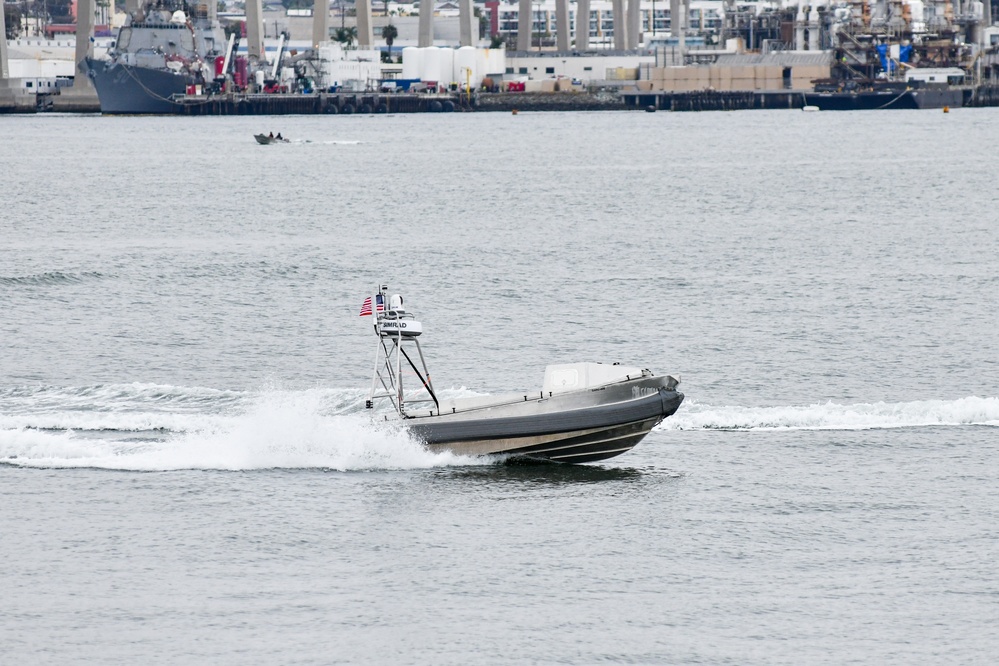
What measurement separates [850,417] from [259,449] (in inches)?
446

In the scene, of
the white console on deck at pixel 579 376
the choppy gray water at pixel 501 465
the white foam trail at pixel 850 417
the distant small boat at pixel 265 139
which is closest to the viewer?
the choppy gray water at pixel 501 465

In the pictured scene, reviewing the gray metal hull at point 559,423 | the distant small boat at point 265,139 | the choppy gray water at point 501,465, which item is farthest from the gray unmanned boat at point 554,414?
the distant small boat at point 265,139

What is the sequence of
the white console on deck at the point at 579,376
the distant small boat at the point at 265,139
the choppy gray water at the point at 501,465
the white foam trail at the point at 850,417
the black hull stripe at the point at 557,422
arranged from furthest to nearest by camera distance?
the distant small boat at the point at 265,139 → the white foam trail at the point at 850,417 → the white console on deck at the point at 579,376 → the black hull stripe at the point at 557,422 → the choppy gray water at the point at 501,465

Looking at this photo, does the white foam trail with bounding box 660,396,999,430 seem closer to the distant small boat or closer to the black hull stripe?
the black hull stripe

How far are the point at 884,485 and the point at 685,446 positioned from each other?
424 centimetres

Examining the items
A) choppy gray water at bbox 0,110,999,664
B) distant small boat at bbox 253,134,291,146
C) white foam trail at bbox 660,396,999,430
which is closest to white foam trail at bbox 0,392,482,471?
choppy gray water at bbox 0,110,999,664

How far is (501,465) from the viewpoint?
88.5ft

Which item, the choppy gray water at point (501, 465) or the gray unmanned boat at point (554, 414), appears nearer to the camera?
the choppy gray water at point (501, 465)

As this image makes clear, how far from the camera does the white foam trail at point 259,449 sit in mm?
26953

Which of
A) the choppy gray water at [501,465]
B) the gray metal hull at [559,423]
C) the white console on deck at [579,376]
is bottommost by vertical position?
the choppy gray water at [501,465]

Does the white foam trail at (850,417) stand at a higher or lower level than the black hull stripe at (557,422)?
lower

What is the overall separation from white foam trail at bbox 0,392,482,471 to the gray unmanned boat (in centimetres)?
47

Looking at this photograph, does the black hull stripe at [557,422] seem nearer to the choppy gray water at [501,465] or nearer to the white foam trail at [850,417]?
the choppy gray water at [501,465]

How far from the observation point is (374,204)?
3465 inches
